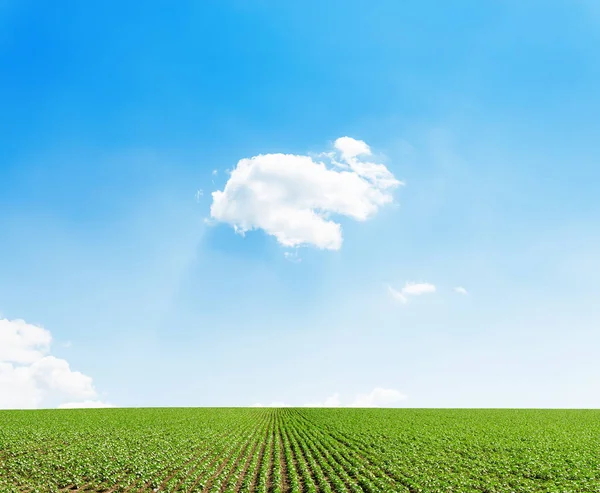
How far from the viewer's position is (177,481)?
2434 centimetres

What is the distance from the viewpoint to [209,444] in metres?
37.9

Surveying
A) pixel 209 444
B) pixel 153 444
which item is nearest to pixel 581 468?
pixel 209 444

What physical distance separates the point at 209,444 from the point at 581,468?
2786cm

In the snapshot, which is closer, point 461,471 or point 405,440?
point 461,471

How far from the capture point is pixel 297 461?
98.1 ft

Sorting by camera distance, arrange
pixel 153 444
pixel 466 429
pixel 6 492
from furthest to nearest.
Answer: pixel 466 429
pixel 153 444
pixel 6 492

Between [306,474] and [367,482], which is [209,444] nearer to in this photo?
[306,474]

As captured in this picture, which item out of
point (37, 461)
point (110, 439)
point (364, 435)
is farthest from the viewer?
point (364, 435)

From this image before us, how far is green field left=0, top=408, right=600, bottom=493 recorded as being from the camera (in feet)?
78.9

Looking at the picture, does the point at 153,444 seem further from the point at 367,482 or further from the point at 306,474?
the point at 367,482

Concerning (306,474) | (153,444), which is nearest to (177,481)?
(306,474)

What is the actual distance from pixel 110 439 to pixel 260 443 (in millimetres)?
14276

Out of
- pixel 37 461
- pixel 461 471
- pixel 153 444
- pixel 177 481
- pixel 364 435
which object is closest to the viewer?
pixel 177 481

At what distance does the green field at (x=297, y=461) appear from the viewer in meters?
24.1
